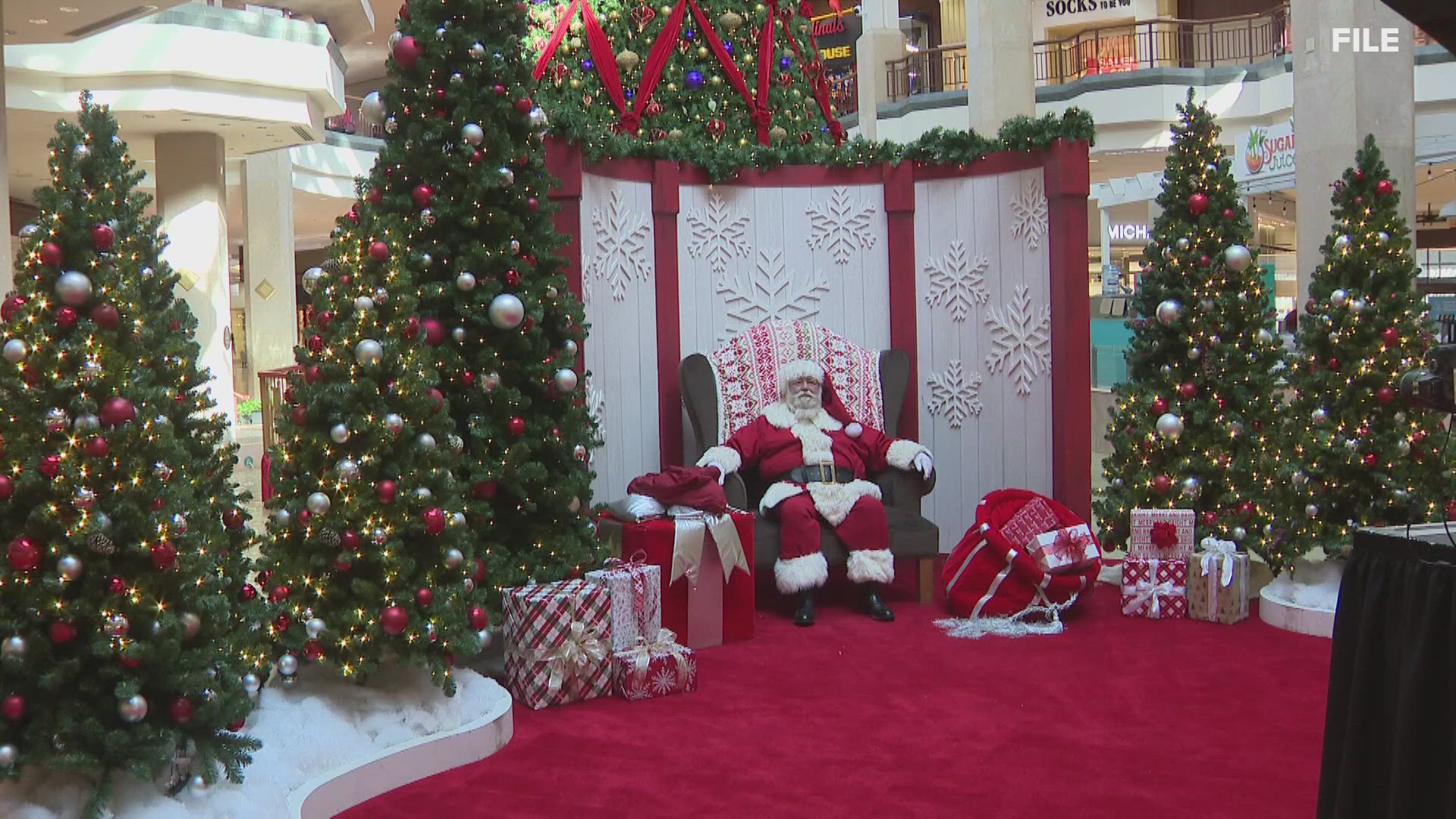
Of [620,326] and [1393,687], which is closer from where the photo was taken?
[1393,687]

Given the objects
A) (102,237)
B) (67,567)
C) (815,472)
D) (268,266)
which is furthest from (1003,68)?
(268,266)

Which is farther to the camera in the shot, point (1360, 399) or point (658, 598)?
point (1360, 399)

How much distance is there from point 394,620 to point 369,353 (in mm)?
739

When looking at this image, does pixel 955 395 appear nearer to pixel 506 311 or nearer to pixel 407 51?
pixel 506 311

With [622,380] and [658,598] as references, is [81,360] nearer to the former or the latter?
[658,598]

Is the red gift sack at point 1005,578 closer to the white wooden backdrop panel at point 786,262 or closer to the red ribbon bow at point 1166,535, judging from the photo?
the red ribbon bow at point 1166,535

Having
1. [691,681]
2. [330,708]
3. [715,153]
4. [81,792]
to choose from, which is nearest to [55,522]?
[81,792]

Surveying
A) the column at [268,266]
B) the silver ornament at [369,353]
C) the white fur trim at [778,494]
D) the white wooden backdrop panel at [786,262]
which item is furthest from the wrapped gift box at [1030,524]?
the column at [268,266]

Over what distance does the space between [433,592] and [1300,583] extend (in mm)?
3519

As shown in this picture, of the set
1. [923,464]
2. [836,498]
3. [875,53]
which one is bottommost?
[836,498]

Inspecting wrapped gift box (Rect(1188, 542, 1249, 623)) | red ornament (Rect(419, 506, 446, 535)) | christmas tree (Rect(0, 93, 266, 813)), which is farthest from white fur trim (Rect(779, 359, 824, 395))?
christmas tree (Rect(0, 93, 266, 813))

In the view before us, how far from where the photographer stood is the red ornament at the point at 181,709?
9.50 feet

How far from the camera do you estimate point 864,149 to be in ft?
22.0

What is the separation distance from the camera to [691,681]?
4.57m
